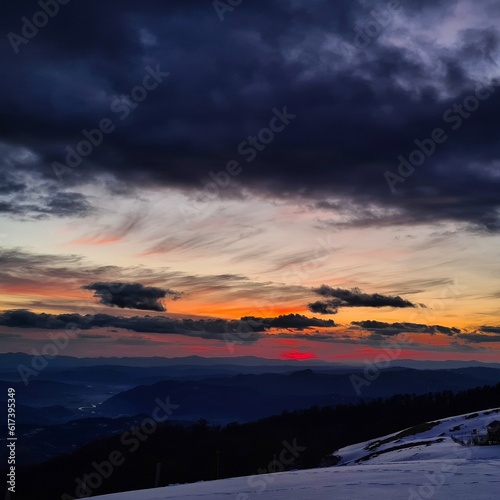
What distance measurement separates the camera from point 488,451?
22.1 meters

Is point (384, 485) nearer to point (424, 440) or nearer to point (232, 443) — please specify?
point (424, 440)

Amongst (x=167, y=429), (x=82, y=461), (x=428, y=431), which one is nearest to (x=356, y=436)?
(x=167, y=429)

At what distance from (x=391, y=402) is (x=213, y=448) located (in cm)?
6866

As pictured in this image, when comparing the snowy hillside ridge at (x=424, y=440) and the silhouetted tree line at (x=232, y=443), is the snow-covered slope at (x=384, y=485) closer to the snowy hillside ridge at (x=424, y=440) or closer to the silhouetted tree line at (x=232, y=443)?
the snowy hillside ridge at (x=424, y=440)

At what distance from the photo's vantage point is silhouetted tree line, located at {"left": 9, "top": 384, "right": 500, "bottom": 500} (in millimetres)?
121812

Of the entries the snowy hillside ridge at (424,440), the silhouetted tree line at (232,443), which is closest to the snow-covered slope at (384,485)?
the snowy hillside ridge at (424,440)

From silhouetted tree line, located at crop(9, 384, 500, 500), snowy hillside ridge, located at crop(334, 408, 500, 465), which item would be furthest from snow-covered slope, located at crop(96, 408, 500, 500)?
silhouetted tree line, located at crop(9, 384, 500, 500)

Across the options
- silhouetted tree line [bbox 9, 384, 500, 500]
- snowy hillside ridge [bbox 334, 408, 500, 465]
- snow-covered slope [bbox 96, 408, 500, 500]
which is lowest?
silhouetted tree line [bbox 9, 384, 500, 500]

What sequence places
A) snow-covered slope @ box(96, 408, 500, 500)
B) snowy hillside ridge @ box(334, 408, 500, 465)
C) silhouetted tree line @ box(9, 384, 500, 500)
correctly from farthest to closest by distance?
silhouetted tree line @ box(9, 384, 500, 500)
snowy hillside ridge @ box(334, 408, 500, 465)
snow-covered slope @ box(96, 408, 500, 500)

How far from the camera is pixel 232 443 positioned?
138625 mm

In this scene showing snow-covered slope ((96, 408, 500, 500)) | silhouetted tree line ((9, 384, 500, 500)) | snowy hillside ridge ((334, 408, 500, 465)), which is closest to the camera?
snow-covered slope ((96, 408, 500, 500))

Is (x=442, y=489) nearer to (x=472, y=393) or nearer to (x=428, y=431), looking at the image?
(x=428, y=431)

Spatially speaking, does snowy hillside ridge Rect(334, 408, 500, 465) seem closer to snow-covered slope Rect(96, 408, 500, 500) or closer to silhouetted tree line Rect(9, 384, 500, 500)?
snow-covered slope Rect(96, 408, 500, 500)

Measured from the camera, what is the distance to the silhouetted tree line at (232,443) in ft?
400
